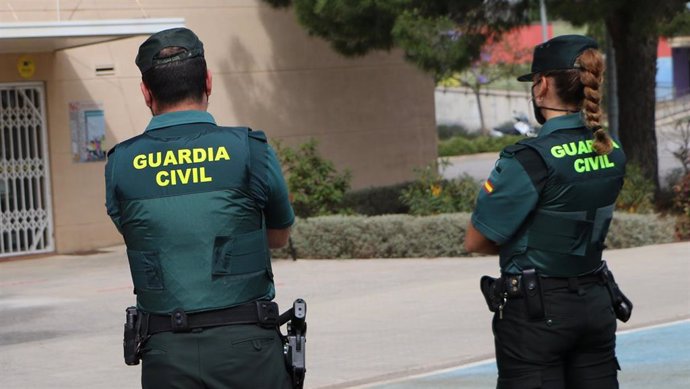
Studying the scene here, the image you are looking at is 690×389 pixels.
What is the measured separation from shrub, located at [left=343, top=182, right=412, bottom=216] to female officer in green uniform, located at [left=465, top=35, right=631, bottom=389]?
12.6 meters

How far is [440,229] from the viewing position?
548 inches

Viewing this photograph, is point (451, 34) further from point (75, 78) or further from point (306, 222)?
point (75, 78)

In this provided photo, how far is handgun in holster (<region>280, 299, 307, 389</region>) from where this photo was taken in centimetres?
369

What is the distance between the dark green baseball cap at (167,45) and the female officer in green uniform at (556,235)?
1.15 metres

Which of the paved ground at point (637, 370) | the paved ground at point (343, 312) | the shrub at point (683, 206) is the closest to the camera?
the paved ground at point (637, 370)

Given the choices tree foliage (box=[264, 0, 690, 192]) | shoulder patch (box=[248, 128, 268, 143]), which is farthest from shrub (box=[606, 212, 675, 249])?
shoulder patch (box=[248, 128, 268, 143])

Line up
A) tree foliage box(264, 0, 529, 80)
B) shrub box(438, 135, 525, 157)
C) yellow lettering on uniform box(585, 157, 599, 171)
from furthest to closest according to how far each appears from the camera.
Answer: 1. shrub box(438, 135, 525, 157)
2. tree foliage box(264, 0, 529, 80)
3. yellow lettering on uniform box(585, 157, 599, 171)

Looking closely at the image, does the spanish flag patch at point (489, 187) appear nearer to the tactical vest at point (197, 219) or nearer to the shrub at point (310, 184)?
the tactical vest at point (197, 219)

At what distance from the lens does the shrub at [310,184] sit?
15742 millimetres

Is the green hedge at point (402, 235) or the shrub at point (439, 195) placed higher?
the shrub at point (439, 195)

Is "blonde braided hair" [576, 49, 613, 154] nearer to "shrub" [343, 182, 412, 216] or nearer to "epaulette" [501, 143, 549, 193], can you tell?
"epaulette" [501, 143, 549, 193]

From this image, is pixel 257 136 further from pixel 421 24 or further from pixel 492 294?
pixel 421 24

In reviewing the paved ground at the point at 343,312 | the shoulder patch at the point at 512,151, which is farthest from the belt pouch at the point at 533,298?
the paved ground at the point at 343,312

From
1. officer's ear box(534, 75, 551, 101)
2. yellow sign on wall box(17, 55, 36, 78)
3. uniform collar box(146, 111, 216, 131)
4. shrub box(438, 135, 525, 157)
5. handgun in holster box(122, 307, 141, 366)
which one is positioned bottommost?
shrub box(438, 135, 525, 157)
